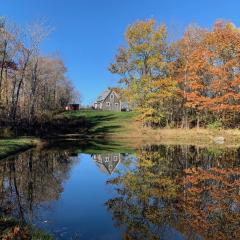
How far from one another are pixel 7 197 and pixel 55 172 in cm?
703

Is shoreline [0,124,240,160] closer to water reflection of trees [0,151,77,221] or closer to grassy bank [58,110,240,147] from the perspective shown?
grassy bank [58,110,240,147]

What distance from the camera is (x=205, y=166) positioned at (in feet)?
75.0

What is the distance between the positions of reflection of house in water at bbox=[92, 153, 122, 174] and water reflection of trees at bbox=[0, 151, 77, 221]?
7.35ft

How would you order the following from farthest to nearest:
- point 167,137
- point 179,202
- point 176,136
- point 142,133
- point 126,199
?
1. point 142,133
2. point 167,137
3. point 176,136
4. point 126,199
5. point 179,202

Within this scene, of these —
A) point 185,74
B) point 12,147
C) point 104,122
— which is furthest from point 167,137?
point 12,147

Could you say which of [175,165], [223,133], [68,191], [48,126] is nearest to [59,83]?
[48,126]

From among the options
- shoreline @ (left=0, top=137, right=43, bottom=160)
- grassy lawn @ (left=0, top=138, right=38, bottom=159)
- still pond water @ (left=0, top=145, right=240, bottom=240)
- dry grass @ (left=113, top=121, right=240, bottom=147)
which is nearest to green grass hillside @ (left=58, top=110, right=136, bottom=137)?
dry grass @ (left=113, top=121, right=240, bottom=147)

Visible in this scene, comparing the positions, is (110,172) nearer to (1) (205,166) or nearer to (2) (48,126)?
(1) (205,166)

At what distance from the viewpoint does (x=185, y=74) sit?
2098 inches

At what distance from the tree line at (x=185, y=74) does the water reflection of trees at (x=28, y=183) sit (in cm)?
2971

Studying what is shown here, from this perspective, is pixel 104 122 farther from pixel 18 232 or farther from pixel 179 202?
pixel 18 232

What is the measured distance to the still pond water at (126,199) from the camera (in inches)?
404

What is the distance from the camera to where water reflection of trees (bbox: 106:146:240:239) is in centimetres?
1016

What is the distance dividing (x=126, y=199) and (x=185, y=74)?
136 ft
